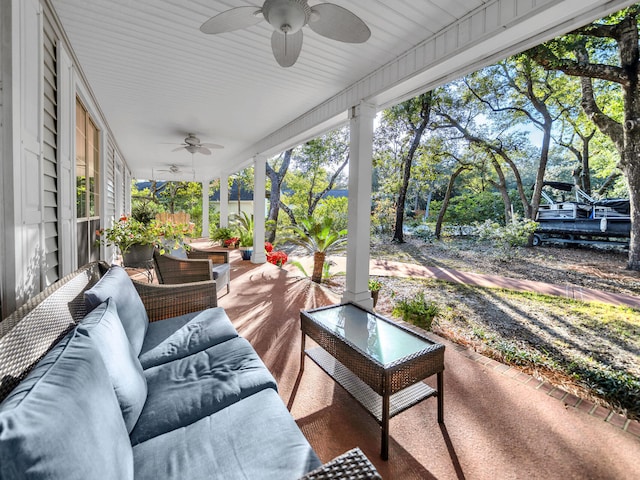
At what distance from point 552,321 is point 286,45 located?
4.16m

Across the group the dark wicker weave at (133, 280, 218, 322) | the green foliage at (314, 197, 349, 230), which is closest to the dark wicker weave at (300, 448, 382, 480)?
the dark wicker weave at (133, 280, 218, 322)

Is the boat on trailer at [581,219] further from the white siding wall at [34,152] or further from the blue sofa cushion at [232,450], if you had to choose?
the white siding wall at [34,152]

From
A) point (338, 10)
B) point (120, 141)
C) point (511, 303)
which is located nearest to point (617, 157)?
point (511, 303)

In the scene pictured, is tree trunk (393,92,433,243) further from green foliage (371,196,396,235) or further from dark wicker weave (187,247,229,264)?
dark wicker weave (187,247,229,264)

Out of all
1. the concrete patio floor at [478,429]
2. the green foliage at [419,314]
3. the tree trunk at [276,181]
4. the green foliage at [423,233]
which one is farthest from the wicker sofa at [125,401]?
the tree trunk at [276,181]

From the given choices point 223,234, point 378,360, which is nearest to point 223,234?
point 223,234

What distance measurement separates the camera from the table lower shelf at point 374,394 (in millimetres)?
1547

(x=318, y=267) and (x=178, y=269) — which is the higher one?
(x=178, y=269)

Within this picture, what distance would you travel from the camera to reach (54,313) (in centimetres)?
130

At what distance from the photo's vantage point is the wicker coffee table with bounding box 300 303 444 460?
4.78 ft

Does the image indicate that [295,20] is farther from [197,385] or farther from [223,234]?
[223,234]

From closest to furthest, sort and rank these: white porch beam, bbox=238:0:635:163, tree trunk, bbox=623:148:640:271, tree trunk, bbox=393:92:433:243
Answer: white porch beam, bbox=238:0:635:163 → tree trunk, bbox=623:148:640:271 → tree trunk, bbox=393:92:433:243

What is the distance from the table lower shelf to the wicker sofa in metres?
0.57

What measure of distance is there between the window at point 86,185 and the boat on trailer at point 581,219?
246 inches
